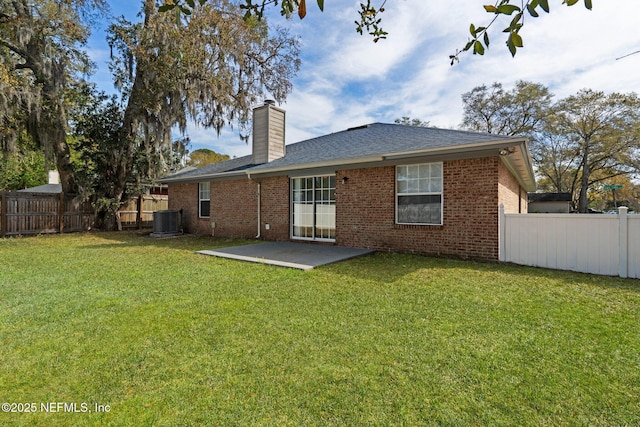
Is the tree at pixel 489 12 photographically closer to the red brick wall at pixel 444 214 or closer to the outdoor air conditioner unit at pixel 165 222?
the red brick wall at pixel 444 214

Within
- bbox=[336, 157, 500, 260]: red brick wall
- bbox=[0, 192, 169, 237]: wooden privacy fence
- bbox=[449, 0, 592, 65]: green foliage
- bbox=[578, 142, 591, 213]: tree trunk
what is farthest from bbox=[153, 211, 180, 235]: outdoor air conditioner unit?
bbox=[578, 142, 591, 213]: tree trunk

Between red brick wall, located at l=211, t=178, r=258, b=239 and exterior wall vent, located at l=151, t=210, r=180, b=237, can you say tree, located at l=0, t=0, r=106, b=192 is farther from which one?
red brick wall, located at l=211, t=178, r=258, b=239

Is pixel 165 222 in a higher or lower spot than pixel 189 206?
lower

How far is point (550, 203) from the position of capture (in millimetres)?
26203

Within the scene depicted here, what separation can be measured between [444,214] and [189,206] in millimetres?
10292

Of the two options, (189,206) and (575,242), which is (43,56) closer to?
(189,206)

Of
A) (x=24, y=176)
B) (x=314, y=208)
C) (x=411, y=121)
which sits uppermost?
(x=411, y=121)

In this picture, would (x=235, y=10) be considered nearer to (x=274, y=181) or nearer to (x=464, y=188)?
(x=274, y=181)

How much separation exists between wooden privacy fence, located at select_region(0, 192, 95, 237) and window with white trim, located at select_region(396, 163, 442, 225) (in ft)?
44.1

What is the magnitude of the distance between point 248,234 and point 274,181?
2184mm

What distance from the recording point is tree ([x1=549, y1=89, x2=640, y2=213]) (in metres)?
21.8

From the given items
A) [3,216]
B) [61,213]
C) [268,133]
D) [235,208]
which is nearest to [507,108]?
[268,133]

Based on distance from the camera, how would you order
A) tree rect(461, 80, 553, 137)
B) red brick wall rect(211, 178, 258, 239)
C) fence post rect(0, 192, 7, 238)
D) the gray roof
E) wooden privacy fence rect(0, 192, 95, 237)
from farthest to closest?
tree rect(461, 80, 553, 137) → wooden privacy fence rect(0, 192, 95, 237) → fence post rect(0, 192, 7, 238) → red brick wall rect(211, 178, 258, 239) → the gray roof

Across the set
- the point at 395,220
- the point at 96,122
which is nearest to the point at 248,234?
the point at 395,220
